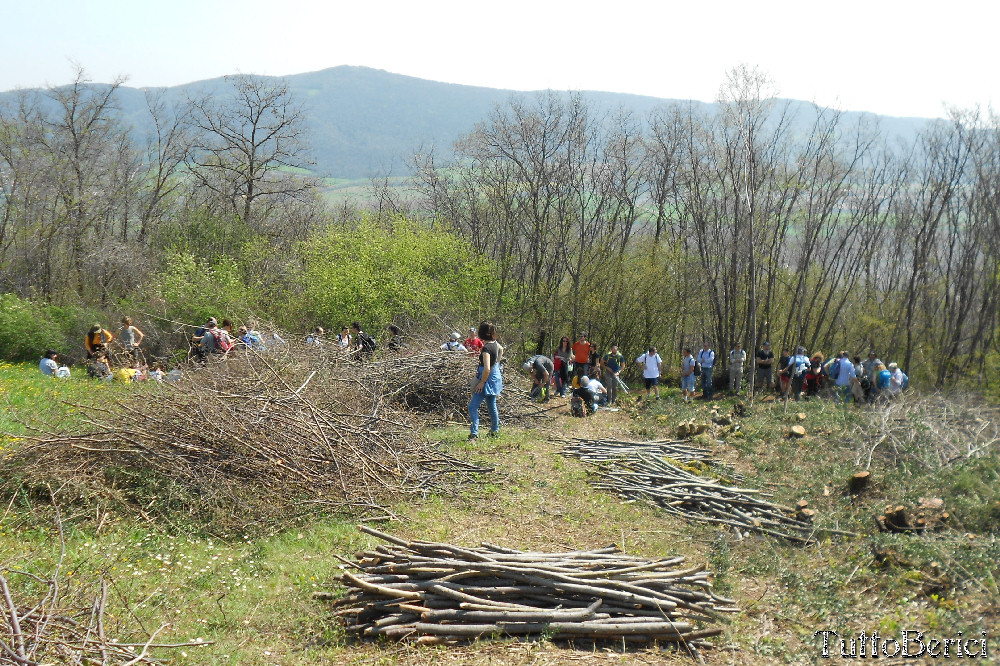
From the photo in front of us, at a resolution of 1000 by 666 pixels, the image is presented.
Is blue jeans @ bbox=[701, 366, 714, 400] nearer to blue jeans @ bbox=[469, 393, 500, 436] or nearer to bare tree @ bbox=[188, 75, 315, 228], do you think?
blue jeans @ bbox=[469, 393, 500, 436]

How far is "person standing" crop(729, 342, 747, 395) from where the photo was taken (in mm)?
18531

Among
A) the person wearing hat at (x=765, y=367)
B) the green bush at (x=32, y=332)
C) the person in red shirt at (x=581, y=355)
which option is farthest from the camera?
the green bush at (x=32, y=332)

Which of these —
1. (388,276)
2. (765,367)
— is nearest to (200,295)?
(388,276)

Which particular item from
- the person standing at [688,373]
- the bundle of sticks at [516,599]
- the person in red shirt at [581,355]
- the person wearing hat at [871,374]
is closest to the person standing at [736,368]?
the person standing at [688,373]

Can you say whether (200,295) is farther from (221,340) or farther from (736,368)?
(736,368)

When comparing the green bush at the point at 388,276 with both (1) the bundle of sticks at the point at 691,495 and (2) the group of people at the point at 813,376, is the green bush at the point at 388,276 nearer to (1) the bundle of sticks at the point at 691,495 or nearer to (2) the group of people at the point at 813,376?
(2) the group of people at the point at 813,376

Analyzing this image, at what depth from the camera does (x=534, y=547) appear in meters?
6.29

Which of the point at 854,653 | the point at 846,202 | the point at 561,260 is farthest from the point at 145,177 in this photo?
the point at 854,653

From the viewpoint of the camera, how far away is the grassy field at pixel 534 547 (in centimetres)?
436

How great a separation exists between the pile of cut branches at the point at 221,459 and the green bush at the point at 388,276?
39.0 ft

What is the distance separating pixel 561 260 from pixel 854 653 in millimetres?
22230

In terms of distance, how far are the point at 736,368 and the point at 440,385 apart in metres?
10.5

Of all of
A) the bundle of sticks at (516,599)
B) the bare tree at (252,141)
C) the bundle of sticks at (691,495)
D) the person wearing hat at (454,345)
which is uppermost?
the bare tree at (252,141)

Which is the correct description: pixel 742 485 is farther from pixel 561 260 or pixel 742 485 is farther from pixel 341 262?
pixel 561 260
